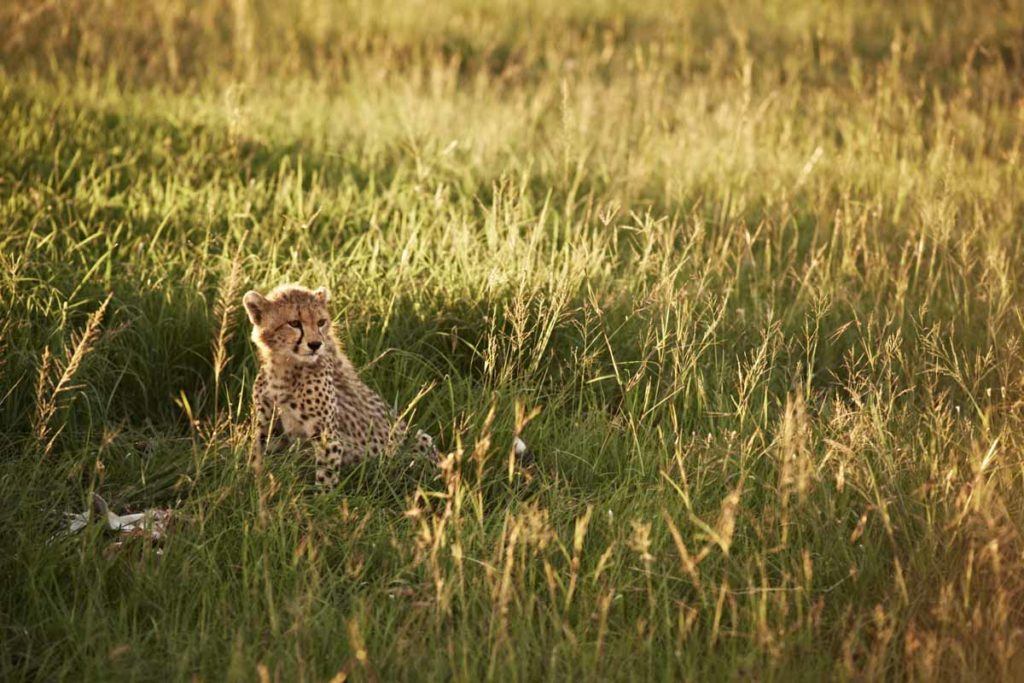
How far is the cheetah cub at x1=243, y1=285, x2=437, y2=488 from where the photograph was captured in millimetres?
3730

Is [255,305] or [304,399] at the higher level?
[255,305]

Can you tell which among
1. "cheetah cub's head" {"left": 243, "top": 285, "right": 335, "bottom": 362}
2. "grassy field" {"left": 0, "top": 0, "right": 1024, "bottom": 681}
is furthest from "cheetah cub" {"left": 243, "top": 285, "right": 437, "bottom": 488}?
"grassy field" {"left": 0, "top": 0, "right": 1024, "bottom": 681}

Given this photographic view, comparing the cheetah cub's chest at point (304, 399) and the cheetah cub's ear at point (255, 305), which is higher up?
the cheetah cub's ear at point (255, 305)

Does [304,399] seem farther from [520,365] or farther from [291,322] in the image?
[520,365]

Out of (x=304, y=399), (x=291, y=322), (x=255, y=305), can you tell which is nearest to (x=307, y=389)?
(x=304, y=399)

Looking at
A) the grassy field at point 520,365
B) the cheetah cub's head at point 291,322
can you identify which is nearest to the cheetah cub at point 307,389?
the cheetah cub's head at point 291,322

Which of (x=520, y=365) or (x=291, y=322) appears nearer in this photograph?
(x=291, y=322)

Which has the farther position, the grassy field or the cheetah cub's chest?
the cheetah cub's chest

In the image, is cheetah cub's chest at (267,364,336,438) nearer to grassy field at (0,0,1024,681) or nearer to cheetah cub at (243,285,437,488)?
cheetah cub at (243,285,437,488)

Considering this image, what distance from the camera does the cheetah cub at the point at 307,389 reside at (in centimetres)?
373

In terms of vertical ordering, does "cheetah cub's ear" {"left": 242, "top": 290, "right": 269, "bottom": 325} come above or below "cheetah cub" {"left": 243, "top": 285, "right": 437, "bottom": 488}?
above

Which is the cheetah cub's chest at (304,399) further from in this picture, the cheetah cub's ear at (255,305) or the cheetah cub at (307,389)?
the cheetah cub's ear at (255,305)

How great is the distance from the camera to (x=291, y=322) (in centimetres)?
375

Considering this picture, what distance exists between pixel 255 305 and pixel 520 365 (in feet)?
3.25
